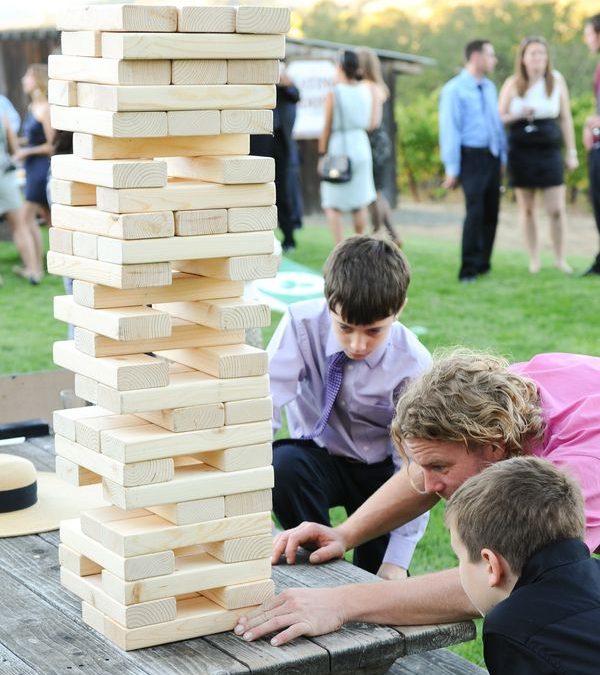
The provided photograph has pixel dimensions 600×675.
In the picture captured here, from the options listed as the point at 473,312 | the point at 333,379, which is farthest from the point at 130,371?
the point at 473,312

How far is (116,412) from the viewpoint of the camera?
7.72ft

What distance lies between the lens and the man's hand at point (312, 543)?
2891 millimetres

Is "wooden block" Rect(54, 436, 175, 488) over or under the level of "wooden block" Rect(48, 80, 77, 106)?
under

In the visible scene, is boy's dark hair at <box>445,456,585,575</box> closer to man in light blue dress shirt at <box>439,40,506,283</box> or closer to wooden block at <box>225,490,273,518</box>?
wooden block at <box>225,490,273,518</box>

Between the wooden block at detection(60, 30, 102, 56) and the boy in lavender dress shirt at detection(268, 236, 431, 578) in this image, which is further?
the boy in lavender dress shirt at detection(268, 236, 431, 578)

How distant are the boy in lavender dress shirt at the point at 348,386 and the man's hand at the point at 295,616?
3.03ft

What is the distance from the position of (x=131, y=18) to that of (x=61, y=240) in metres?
0.54

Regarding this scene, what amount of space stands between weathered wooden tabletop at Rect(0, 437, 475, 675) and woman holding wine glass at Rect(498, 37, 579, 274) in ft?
25.4

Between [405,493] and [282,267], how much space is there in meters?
6.95

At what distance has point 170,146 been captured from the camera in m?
2.39

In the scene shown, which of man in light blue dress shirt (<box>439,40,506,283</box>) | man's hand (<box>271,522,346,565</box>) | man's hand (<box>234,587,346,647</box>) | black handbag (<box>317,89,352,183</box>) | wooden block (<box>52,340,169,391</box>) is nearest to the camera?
wooden block (<box>52,340,169,391</box>)

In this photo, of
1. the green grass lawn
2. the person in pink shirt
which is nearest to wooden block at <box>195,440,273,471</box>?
the person in pink shirt

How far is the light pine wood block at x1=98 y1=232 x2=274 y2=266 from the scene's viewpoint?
2270 millimetres

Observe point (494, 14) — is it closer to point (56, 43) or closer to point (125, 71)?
point (56, 43)
